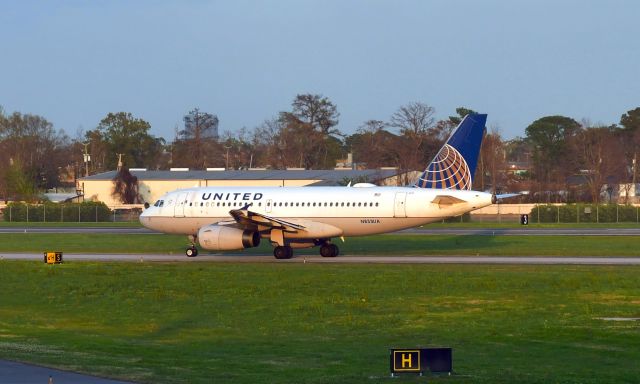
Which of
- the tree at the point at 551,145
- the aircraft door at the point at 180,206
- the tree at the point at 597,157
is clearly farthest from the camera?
the tree at the point at 551,145

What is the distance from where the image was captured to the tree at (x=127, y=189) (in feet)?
352

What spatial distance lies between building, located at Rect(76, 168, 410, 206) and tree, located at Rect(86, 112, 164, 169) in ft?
139

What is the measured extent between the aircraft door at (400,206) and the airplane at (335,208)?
0.04m

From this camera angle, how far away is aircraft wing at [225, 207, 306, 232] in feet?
143

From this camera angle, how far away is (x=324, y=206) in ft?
149

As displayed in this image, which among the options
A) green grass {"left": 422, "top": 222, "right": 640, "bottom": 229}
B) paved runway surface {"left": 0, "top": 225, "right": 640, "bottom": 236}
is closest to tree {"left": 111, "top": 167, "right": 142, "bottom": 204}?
paved runway surface {"left": 0, "top": 225, "right": 640, "bottom": 236}

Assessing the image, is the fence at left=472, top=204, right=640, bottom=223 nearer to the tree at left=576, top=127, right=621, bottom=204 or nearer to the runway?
the tree at left=576, top=127, right=621, bottom=204

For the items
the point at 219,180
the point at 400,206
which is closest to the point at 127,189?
the point at 219,180

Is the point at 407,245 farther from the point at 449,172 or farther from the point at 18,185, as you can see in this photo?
the point at 18,185

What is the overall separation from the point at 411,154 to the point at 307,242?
7727cm

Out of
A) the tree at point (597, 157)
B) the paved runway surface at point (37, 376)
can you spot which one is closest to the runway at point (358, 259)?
the paved runway surface at point (37, 376)

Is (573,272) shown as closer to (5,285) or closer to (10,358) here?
(5,285)

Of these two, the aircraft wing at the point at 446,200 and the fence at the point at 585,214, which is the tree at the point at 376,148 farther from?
the aircraft wing at the point at 446,200

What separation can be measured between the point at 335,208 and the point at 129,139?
116906 millimetres
